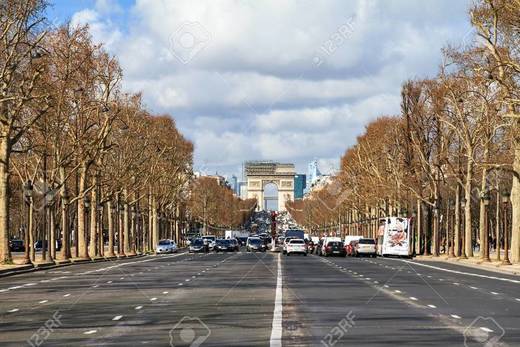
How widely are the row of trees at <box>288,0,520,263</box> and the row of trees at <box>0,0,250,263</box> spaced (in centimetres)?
2214

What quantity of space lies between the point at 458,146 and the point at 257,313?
62629mm

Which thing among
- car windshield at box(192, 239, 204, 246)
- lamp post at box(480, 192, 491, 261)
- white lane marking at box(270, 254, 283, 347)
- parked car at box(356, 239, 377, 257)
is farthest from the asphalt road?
car windshield at box(192, 239, 204, 246)

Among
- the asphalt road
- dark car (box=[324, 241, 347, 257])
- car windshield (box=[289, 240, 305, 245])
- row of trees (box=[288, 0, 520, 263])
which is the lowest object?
dark car (box=[324, 241, 347, 257])

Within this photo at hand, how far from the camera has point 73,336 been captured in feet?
59.6

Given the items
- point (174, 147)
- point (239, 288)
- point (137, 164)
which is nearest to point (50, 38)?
A: point (137, 164)

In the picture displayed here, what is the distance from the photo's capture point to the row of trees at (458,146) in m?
55.7

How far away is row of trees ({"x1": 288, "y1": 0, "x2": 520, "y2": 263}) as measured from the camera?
2192 inches

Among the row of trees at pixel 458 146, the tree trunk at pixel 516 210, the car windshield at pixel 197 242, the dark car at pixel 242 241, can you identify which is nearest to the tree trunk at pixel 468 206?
the row of trees at pixel 458 146

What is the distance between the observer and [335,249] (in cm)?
9575

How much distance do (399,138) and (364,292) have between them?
2545 inches

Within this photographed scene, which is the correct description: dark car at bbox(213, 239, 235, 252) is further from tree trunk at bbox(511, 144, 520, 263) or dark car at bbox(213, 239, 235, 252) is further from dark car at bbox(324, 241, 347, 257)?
tree trunk at bbox(511, 144, 520, 263)

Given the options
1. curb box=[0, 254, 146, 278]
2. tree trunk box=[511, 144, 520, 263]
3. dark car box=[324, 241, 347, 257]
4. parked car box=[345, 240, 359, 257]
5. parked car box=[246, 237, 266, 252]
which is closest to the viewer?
curb box=[0, 254, 146, 278]

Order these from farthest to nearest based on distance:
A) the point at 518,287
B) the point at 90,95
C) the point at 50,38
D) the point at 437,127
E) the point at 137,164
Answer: the point at 137,164
the point at 437,127
the point at 90,95
the point at 50,38
the point at 518,287

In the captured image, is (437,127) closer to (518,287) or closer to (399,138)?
(399,138)
